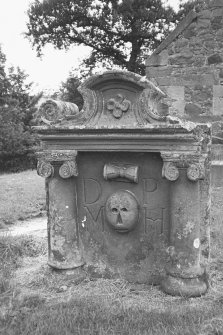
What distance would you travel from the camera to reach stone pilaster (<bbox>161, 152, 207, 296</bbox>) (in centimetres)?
353

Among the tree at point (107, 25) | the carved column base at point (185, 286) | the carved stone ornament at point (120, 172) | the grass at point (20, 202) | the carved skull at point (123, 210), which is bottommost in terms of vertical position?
the carved column base at point (185, 286)

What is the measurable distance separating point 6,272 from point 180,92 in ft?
19.3

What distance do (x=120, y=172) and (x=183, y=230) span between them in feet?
2.63

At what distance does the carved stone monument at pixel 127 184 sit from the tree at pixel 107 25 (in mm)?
16410

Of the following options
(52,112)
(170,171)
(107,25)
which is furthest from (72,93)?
(170,171)

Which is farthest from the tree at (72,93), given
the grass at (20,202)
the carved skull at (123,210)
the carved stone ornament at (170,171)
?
the carved stone ornament at (170,171)

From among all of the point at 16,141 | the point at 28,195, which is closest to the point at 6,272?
the point at 28,195

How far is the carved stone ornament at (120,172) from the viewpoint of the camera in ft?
12.5

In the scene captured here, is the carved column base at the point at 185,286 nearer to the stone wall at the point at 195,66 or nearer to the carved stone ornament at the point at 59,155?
the carved stone ornament at the point at 59,155

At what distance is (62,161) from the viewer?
12.6 feet

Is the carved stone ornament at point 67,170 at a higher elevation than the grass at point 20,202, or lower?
higher

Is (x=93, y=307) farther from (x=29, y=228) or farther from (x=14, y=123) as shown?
(x=14, y=123)

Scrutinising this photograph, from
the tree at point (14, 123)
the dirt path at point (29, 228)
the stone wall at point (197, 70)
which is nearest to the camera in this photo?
the dirt path at point (29, 228)

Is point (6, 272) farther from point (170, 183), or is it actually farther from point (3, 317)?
point (170, 183)
